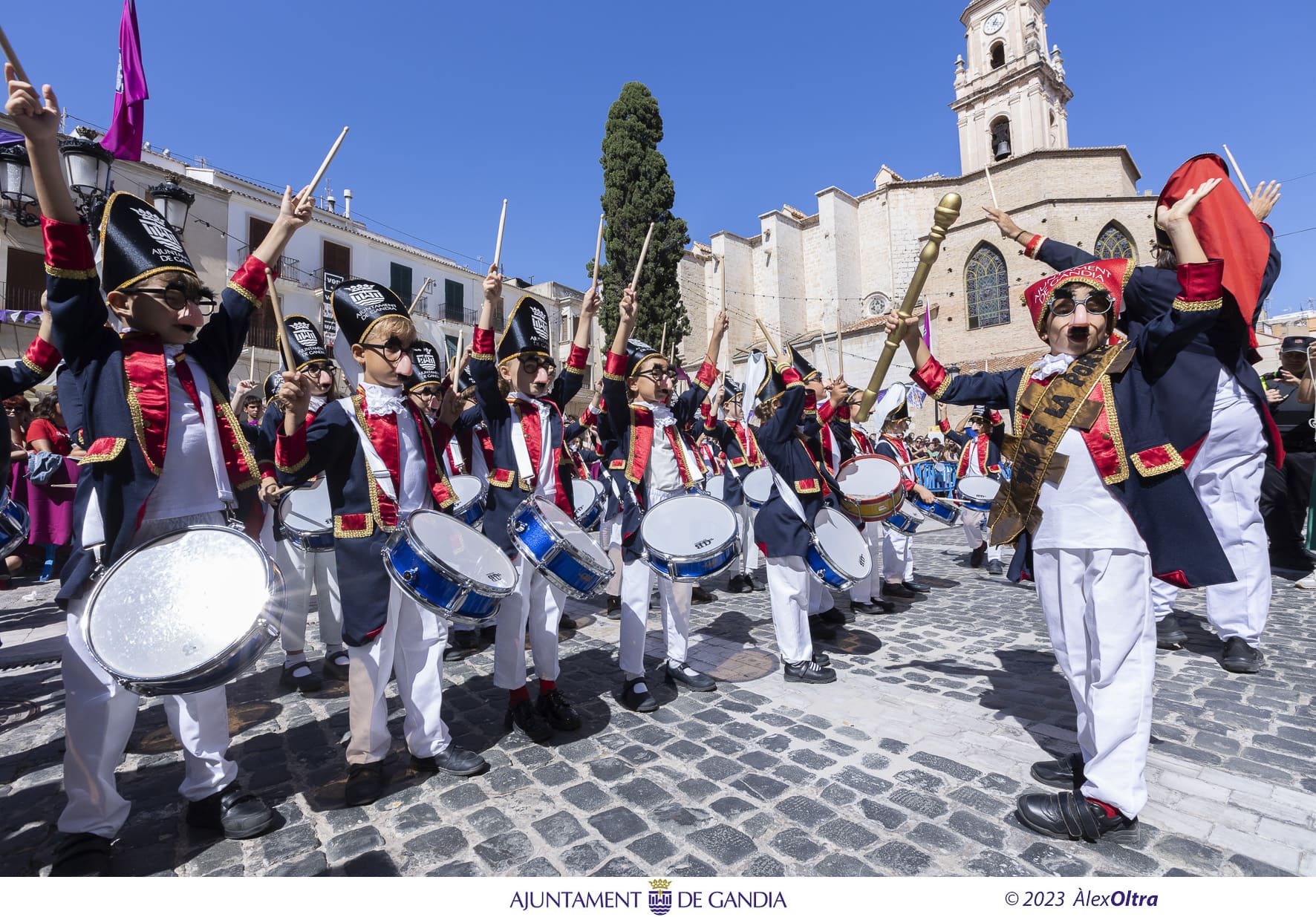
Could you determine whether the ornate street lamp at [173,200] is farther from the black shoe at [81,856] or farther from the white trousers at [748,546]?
the white trousers at [748,546]

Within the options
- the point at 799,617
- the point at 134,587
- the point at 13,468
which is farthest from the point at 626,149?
the point at 134,587

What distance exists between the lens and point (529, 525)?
3.86m

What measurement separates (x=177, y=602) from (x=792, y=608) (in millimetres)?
3731

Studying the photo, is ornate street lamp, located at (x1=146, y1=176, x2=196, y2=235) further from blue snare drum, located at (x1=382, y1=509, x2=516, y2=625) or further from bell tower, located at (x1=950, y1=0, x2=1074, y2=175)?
bell tower, located at (x1=950, y1=0, x2=1074, y2=175)

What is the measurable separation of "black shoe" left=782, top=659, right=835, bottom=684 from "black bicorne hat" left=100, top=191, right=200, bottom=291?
438 cm

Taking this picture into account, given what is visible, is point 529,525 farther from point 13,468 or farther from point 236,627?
point 13,468

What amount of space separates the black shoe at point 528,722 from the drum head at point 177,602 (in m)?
1.97

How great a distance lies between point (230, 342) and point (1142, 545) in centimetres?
440

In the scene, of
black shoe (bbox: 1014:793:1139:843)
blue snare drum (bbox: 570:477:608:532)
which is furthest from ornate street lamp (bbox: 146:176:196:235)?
black shoe (bbox: 1014:793:1139:843)

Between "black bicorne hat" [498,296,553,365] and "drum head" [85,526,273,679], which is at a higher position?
"black bicorne hat" [498,296,553,365]

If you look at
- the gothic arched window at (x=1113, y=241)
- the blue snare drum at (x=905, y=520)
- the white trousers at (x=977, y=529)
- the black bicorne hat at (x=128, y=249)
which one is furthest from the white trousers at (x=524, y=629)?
the gothic arched window at (x=1113, y=241)

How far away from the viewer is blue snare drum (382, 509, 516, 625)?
120 inches

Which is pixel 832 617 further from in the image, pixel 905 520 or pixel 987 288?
pixel 987 288

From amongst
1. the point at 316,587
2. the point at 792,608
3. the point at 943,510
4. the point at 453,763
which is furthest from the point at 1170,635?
the point at 316,587
